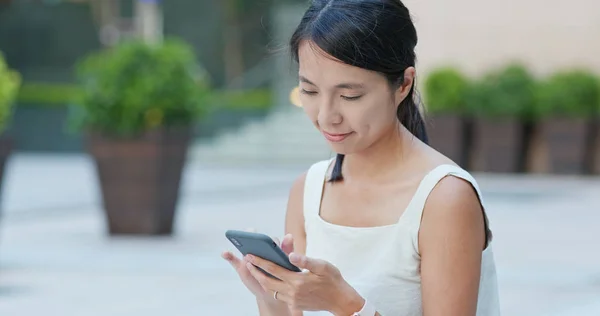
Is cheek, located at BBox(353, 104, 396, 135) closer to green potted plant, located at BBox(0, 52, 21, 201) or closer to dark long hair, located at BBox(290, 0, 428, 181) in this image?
dark long hair, located at BBox(290, 0, 428, 181)

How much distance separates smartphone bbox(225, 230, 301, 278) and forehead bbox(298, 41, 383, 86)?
326 mm

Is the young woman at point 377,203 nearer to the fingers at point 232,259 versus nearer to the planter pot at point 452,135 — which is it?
the fingers at point 232,259

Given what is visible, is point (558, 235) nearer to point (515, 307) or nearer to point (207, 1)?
point (515, 307)

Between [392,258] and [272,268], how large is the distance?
0.96ft

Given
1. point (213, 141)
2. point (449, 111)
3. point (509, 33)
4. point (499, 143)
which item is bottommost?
point (213, 141)

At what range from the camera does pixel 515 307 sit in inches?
231

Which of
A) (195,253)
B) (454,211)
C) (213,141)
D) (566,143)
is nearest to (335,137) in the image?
(454,211)

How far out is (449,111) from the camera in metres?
15.7

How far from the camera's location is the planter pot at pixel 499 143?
15648 mm

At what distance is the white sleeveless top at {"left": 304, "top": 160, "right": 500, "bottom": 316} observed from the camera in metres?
2.12

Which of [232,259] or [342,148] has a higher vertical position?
[342,148]

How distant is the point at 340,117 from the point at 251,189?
11.6 metres

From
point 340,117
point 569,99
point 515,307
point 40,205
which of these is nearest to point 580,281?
point 515,307

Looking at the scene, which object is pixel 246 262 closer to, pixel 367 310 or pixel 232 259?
pixel 232 259
